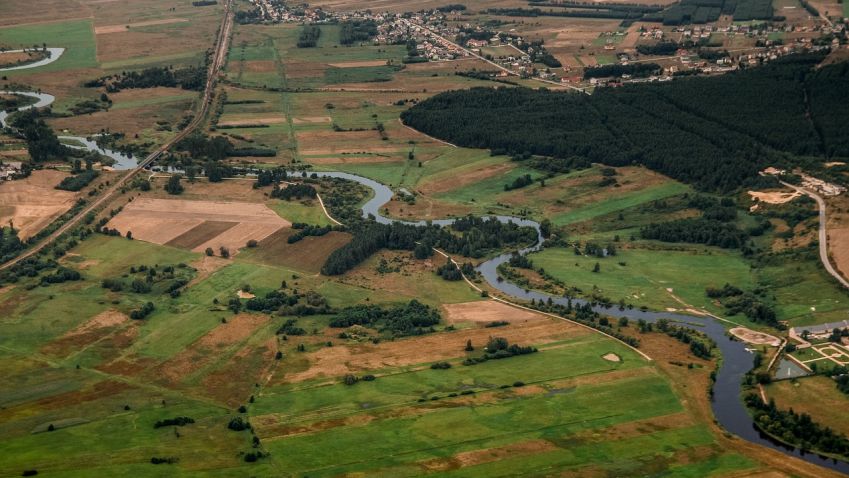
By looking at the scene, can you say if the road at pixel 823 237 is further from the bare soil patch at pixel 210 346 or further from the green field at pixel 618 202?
the bare soil patch at pixel 210 346

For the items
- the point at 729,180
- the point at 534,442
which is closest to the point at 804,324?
the point at 534,442

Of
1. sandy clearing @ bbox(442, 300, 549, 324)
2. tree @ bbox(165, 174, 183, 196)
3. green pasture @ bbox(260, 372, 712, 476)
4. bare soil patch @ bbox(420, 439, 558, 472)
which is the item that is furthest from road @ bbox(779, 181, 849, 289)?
tree @ bbox(165, 174, 183, 196)

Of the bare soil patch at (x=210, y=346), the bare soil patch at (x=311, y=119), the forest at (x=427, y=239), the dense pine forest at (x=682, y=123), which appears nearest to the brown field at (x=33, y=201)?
the bare soil patch at (x=210, y=346)

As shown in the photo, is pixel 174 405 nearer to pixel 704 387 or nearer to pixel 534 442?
pixel 534 442

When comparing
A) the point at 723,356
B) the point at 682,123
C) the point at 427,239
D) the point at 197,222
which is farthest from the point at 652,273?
the point at 197,222

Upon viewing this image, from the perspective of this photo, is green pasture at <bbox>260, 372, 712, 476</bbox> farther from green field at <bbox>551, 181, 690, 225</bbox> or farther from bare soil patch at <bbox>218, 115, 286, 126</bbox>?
bare soil patch at <bbox>218, 115, 286, 126</bbox>

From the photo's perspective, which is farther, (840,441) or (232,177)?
(232,177)
